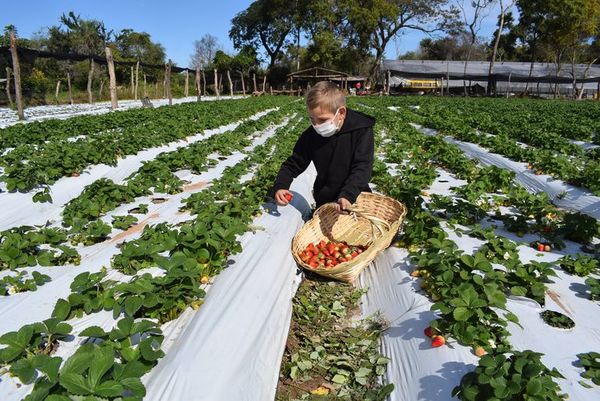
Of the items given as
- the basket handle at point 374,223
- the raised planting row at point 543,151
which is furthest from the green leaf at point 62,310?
the raised planting row at point 543,151

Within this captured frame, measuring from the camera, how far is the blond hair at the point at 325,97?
131 inches

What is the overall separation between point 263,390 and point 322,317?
3.25 ft

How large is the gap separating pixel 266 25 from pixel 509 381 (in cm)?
5769

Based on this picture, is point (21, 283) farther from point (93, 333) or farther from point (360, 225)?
point (360, 225)

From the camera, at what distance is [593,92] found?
50219 mm

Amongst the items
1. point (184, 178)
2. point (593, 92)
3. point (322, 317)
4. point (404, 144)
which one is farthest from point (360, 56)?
point (322, 317)

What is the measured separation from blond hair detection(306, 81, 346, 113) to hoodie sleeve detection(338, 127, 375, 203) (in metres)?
0.43

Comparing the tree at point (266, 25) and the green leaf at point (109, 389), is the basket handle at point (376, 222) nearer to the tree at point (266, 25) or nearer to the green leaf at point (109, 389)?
the green leaf at point (109, 389)

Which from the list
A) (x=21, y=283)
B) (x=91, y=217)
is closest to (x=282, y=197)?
(x=21, y=283)

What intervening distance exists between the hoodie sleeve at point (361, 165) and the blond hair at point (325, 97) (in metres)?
0.43

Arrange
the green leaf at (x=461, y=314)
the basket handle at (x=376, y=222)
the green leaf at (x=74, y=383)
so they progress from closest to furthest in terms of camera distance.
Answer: the green leaf at (x=74, y=383)
the green leaf at (x=461, y=314)
the basket handle at (x=376, y=222)

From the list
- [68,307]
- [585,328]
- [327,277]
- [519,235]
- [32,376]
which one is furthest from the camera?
[519,235]

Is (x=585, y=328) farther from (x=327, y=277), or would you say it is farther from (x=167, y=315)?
(x=167, y=315)

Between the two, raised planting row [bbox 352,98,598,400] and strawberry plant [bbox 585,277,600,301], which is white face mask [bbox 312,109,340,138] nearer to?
raised planting row [bbox 352,98,598,400]
